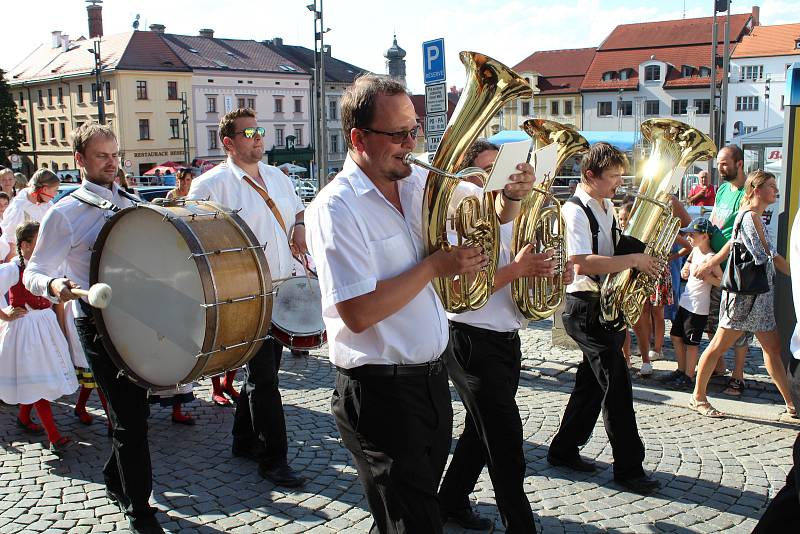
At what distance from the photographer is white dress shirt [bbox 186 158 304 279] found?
17.1ft

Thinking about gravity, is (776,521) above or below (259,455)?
above

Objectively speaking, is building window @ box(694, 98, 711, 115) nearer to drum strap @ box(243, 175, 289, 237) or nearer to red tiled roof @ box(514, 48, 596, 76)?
red tiled roof @ box(514, 48, 596, 76)

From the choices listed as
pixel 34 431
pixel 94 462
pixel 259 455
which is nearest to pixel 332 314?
pixel 259 455

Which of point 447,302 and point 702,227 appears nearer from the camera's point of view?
point 447,302

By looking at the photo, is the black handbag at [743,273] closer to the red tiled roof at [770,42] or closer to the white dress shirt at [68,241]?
the white dress shirt at [68,241]

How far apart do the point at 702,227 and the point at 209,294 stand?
5238 mm

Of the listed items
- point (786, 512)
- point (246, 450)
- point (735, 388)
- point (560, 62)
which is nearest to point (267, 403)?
point (246, 450)

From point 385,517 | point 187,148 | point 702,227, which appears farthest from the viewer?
point 187,148

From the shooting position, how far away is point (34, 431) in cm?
609

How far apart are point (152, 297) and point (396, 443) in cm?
167

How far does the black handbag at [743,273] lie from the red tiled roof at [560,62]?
6230 centimetres

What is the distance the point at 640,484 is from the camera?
15.7 ft

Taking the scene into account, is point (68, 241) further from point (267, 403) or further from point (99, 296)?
point (267, 403)

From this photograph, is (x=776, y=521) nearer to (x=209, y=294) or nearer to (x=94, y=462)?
(x=209, y=294)
